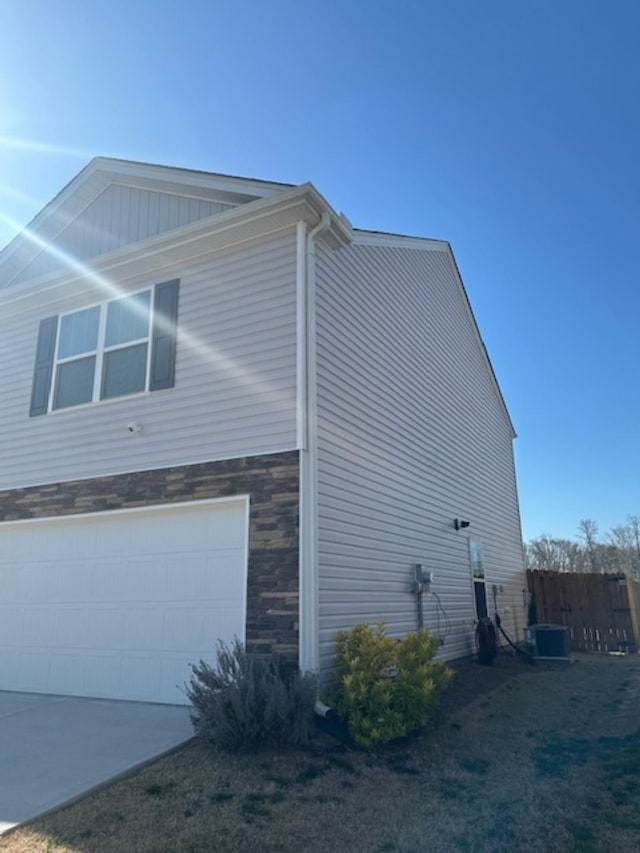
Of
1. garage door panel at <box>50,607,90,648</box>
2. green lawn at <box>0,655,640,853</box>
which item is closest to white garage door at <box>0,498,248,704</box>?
garage door panel at <box>50,607,90,648</box>

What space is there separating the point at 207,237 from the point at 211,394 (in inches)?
82.0

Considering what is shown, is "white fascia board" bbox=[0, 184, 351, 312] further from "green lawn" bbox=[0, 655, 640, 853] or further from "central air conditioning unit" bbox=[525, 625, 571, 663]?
"central air conditioning unit" bbox=[525, 625, 571, 663]

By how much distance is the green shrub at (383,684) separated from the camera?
18.5 feet

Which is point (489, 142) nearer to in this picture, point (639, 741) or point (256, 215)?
point (256, 215)

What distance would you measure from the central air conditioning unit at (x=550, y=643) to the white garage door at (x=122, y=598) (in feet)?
28.8

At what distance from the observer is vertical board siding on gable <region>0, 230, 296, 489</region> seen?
7.21 m

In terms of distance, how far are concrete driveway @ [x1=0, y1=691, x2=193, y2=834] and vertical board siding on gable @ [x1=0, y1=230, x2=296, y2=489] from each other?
9.29ft

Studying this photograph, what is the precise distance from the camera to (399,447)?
31.4 feet

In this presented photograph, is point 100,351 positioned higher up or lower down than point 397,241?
lower down

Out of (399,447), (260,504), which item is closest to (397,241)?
(399,447)

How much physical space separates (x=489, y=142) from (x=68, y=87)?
22.2 ft

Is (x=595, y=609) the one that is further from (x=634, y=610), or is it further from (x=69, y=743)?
(x=69, y=743)

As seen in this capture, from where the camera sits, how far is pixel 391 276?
411 inches

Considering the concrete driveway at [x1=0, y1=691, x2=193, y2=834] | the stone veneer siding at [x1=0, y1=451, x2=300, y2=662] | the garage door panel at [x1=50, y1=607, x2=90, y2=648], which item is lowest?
the concrete driveway at [x1=0, y1=691, x2=193, y2=834]
